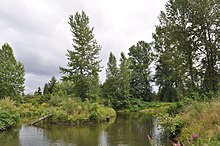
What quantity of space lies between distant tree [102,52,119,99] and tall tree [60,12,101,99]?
1592cm

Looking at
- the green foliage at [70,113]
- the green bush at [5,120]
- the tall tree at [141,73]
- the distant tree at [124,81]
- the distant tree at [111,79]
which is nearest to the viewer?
the green bush at [5,120]

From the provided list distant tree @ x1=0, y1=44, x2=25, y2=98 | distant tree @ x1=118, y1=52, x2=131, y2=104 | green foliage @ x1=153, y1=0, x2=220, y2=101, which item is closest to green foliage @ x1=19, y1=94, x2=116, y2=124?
green foliage @ x1=153, y1=0, x2=220, y2=101

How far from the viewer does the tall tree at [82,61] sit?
31594 millimetres

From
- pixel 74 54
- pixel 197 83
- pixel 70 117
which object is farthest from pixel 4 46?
pixel 197 83

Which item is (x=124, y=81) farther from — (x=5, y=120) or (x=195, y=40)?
(x=5, y=120)

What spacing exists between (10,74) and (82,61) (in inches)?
599

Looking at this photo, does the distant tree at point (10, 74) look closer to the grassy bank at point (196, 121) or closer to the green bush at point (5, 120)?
the green bush at point (5, 120)

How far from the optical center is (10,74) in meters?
40.0

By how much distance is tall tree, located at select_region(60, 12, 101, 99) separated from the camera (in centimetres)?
3159

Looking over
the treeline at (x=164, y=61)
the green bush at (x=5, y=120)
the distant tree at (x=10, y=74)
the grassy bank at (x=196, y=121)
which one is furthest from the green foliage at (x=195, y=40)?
the distant tree at (x=10, y=74)

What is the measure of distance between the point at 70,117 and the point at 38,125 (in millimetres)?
2938

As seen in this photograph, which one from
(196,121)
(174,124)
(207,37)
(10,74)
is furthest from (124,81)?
(196,121)

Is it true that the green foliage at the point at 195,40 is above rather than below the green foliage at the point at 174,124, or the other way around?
above

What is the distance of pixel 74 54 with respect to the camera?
1265 inches
